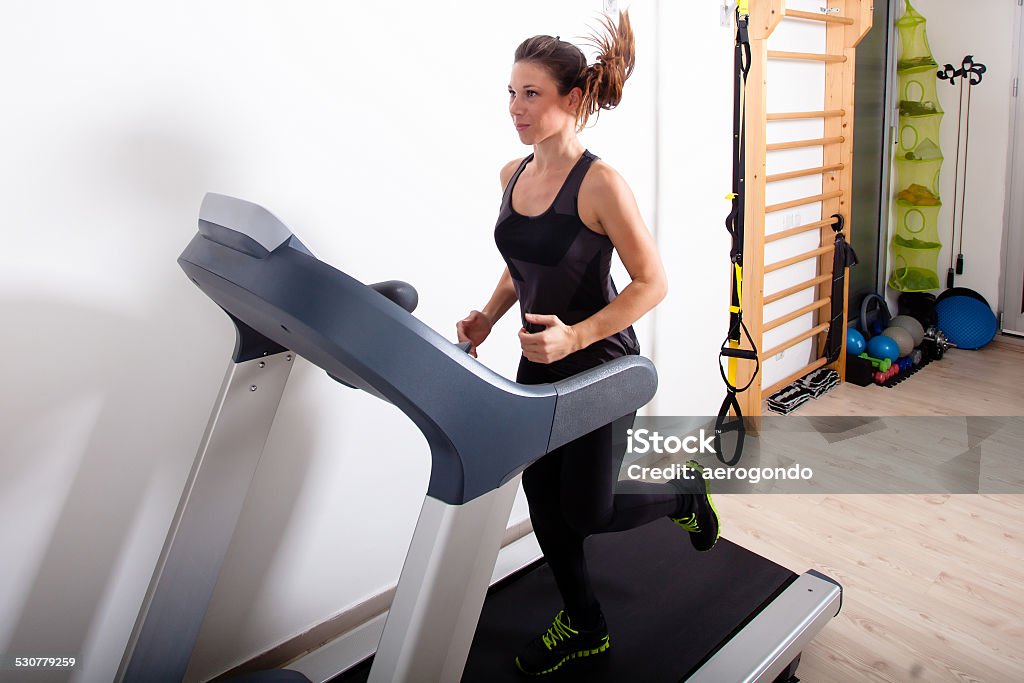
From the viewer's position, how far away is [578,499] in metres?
1.65

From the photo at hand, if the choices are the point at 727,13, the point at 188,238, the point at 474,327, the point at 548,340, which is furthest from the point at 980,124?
the point at 188,238

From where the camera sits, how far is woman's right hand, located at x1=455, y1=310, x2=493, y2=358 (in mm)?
1753

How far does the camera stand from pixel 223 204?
1097 mm

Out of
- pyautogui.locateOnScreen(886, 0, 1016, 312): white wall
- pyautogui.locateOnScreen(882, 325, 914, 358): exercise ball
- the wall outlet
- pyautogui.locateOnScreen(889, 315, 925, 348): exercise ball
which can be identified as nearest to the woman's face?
the wall outlet

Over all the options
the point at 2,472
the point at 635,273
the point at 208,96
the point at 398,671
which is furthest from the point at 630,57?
the point at 2,472

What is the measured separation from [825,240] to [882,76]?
3.62ft

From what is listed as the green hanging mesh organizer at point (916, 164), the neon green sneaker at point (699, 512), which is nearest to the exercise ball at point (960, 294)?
the green hanging mesh organizer at point (916, 164)

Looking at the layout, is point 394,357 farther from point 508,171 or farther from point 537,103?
point 508,171

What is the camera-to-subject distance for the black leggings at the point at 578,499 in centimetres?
163

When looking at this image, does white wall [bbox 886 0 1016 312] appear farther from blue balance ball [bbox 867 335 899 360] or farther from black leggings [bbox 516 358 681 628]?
black leggings [bbox 516 358 681 628]

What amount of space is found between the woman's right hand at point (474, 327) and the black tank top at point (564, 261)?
14 centimetres

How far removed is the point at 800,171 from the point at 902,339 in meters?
1.18

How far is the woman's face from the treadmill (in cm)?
57

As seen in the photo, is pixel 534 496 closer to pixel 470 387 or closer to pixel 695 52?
pixel 470 387
